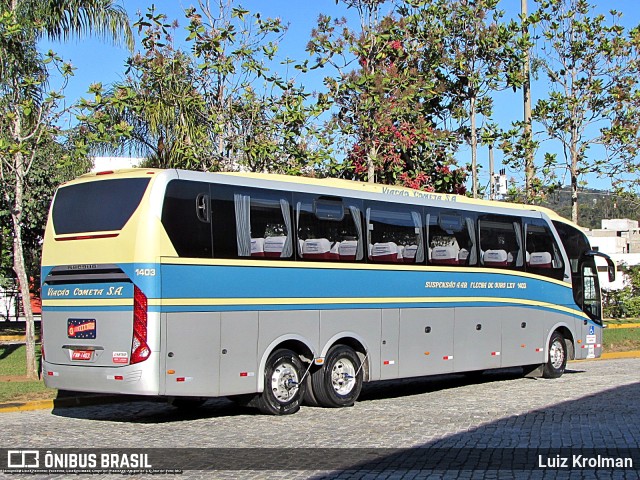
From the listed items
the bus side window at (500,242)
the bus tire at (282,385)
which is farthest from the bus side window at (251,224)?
the bus side window at (500,242)

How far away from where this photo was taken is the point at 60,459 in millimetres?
10281

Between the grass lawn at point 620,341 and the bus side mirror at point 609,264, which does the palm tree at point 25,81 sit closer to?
the bus side mirror at point 609,264

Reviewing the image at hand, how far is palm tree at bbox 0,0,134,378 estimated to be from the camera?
17.3 meters

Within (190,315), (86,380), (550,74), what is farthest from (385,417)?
(550,74)

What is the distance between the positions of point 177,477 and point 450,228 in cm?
946

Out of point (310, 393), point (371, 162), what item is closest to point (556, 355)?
point (371, 162)

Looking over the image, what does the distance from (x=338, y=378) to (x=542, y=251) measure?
6724 millimetres

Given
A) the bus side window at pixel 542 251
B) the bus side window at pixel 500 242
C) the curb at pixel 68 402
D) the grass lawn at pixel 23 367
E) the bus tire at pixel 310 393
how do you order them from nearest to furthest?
the curb at pixel 68 402, the bus tire at pixel 310 393, the grass lawn at pixel 23 367, the bus side window at pixel 500 242, the bus side window at pixel 542 251

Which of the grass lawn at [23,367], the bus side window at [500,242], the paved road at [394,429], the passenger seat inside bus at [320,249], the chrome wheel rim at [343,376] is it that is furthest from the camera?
the bus side window at [500,242]

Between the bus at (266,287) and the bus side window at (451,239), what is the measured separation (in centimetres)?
3

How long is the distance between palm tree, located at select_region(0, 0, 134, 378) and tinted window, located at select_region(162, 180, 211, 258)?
4849 mm

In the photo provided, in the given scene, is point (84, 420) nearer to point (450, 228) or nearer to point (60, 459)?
point (60, 459)

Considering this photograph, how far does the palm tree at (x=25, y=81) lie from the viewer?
17344mm

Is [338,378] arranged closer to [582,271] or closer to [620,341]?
[582,271]
